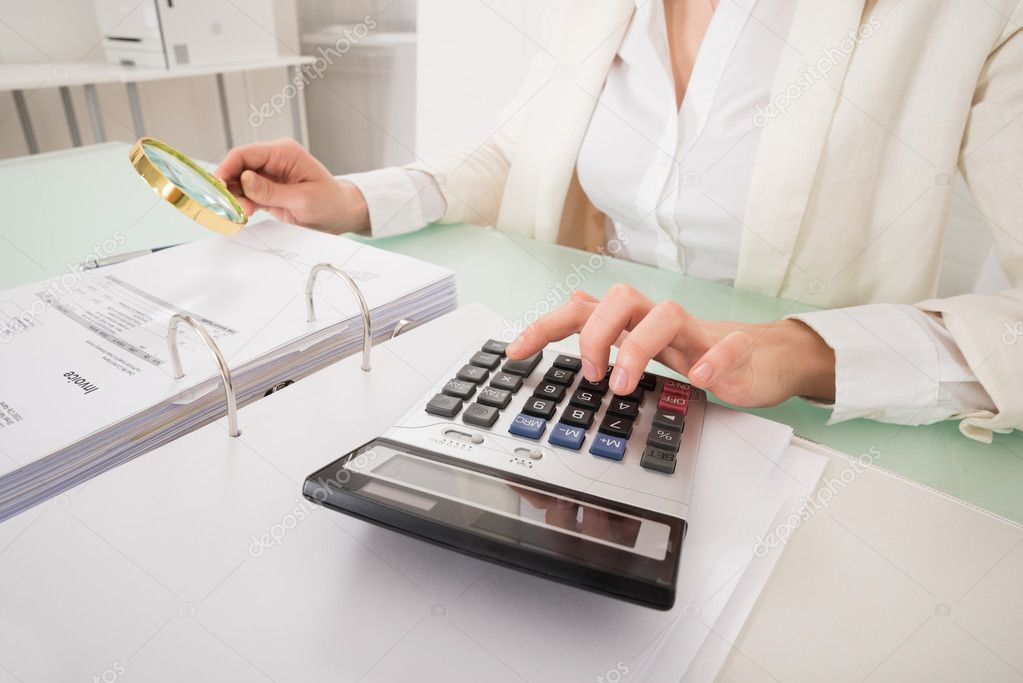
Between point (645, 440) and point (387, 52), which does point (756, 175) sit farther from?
point (387, 52)

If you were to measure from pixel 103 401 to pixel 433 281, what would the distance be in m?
0.26

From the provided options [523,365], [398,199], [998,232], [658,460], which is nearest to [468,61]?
[398,199]

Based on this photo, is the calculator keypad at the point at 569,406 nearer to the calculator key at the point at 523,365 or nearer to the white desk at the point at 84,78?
the calculator key at the point at 523,365

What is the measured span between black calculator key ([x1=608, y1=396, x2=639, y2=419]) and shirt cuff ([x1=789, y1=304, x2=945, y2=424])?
0.17 metres

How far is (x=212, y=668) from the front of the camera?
0.23 meters

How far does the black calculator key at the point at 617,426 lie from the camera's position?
0.35m

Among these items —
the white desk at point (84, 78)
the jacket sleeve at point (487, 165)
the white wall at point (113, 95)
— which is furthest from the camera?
the white wall at point (113, 95)

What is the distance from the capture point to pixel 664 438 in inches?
13.8

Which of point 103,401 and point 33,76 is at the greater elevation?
point 103,401

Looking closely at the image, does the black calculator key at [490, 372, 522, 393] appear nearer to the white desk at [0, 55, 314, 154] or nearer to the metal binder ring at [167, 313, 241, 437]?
the metal binder ring at [167, 313, 241, 437]

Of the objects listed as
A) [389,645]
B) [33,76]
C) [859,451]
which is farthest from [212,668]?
[33,76]

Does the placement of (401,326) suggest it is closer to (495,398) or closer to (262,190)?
(495,398)

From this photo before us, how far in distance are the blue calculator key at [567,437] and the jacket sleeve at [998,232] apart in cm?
31

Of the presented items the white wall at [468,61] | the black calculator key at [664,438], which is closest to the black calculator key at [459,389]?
the black calculator key at [664,438]
